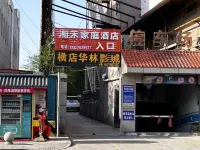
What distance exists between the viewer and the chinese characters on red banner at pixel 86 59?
18828mm

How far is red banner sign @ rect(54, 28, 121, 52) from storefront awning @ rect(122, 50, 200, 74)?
833mm

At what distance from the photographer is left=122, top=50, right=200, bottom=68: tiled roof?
62.2ft

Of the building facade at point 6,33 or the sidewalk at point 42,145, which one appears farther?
the building facade at point 6,33

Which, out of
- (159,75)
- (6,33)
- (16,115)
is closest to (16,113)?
(16,115)

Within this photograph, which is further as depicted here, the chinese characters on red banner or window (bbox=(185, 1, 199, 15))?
window (bbox=(185, 1, 199, 15))

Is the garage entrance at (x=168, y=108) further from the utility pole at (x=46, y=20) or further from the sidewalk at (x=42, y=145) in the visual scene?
the utility pole at (x=46, y=20)

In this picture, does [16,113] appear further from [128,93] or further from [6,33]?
[6,33]

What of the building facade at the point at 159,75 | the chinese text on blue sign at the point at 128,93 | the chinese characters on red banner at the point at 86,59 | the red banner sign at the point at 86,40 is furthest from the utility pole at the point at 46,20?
the chinese text on blue sign at the point at 128,93

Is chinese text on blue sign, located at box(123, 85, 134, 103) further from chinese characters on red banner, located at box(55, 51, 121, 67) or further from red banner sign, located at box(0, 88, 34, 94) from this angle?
red banner sign, located at box(0, 88, 34, 94)

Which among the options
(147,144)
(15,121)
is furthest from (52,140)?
(147,144)

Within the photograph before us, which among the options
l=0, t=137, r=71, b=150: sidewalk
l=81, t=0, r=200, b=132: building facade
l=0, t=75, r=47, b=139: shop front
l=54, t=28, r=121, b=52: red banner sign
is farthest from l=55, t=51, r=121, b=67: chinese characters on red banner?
l=0, t=137, r=71, b=150: sidewalk

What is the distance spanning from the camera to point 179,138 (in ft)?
57.1

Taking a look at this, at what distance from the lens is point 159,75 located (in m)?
19.3

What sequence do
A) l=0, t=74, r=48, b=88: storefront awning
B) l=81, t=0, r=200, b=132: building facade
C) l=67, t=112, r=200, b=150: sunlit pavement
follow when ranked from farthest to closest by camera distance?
1. l=81, t=0, r=200, b=132: building facade
2. l=0, t=74, r=48, b=88: storefront awning
3. l=67, t=112, r=200, b=150: sunlit pavement
